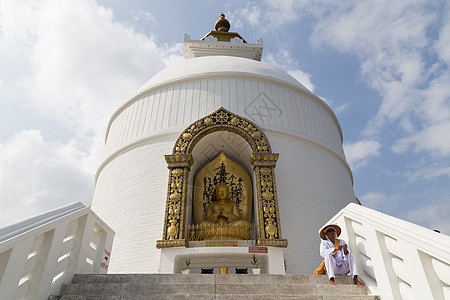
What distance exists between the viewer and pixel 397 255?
2.91 metres

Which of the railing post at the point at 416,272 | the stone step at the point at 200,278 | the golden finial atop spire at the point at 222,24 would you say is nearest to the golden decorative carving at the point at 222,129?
the stone step at the point at 200,278

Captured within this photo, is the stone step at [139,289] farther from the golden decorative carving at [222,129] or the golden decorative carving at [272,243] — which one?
the golden decorative carving at [222,129]

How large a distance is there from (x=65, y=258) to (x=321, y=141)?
8.43 meters

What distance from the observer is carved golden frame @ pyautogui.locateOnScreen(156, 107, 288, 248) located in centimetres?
709

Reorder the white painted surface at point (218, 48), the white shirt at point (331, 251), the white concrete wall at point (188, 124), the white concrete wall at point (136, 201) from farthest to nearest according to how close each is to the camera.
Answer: the white painted surface at point (218, 48) < the white concrete wall at point (188, 124) < the white concrete wall at point (136, 201) < the white shirt at point (331, 251)

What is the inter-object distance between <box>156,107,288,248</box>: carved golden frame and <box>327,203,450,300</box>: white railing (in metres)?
3.38

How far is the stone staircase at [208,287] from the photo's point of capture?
2994mm

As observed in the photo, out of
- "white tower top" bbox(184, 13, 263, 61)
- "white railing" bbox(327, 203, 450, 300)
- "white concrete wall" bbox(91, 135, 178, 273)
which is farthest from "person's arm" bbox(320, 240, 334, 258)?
"white tower top" bbox(184, 13, 263, 61)

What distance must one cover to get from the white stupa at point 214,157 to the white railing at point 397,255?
11.3 ft

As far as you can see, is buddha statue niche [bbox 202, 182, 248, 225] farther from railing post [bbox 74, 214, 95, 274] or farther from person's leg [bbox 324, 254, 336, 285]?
person's leg [bbox 324, 254, 336, 285]

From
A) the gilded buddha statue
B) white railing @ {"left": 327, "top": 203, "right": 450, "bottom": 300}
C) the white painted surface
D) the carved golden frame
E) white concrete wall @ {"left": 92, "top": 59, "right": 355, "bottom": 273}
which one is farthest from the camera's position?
the white painted surface

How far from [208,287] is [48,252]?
1.72 meters

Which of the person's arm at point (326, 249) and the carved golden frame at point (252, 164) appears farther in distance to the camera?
the carved golden frame at point (252, 164)

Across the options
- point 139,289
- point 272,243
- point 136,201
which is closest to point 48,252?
point 139,289
